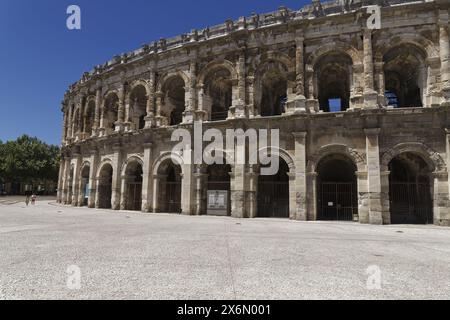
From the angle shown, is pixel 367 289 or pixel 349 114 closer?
pixel 367 289

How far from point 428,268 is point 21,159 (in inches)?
1732

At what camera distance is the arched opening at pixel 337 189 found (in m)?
15.1

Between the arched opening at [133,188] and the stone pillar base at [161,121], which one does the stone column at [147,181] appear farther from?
the arched opening at [133,188]

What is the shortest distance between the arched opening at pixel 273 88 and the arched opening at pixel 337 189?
4.40 meters

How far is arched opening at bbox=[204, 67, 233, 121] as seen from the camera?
1585cm

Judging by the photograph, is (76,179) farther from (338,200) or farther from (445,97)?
(445,97)

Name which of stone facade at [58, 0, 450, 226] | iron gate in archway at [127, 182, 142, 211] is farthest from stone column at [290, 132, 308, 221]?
iron gate in archway at [127, 182, 142, 211]

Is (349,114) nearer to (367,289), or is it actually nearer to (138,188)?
(367,289)

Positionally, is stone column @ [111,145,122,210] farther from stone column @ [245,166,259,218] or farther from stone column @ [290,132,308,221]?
stone column @ [290,132,308,221]

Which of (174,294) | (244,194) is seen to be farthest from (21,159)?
(174,294)

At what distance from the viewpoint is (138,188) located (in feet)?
60.6

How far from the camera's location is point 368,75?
1256 cm

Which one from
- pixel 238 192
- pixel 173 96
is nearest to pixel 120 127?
pixel 173 96
